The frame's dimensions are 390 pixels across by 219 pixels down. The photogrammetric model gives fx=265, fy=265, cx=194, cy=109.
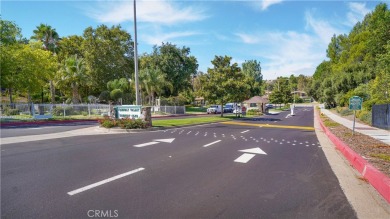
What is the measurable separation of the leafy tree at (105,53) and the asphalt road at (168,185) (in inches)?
1737

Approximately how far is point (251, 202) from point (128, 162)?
13.4 ft

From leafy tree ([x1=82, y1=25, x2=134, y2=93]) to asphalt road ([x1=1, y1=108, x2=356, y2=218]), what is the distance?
44125mm

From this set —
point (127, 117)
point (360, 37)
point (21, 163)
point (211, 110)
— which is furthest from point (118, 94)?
point (360, 37)

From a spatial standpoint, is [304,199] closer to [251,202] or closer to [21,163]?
[251,202]

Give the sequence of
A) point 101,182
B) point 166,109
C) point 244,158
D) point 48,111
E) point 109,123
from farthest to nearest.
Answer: point 166,109 → point 48,111 → point 109,123 → point 244,158 → point 101,182

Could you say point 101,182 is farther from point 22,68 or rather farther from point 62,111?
point 62,111

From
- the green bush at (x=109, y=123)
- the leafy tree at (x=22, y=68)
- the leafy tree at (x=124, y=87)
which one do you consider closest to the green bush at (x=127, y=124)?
the green bush at (x=109, y=123)

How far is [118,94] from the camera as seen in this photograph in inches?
1858

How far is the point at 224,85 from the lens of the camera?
3133 centimetres

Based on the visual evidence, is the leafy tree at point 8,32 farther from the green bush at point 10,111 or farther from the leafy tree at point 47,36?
the leafy tree at point 47,36

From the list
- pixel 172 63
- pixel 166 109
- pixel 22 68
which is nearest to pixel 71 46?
pixel 172 63

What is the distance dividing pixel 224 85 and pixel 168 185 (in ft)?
86.9

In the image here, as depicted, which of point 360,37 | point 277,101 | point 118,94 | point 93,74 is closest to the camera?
point 118,94

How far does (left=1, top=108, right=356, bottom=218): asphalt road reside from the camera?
427cm
